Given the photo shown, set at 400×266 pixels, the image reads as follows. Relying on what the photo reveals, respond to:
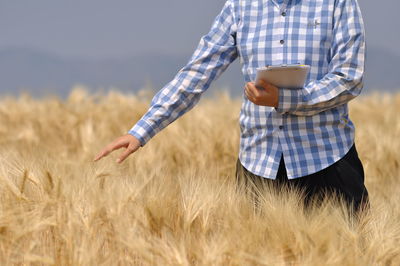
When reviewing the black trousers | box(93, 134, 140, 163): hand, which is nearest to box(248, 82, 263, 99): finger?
the black trousers

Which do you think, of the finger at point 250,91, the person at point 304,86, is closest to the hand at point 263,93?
the finger at point 250,91

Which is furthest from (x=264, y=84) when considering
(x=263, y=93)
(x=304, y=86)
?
(x=304, y=86)

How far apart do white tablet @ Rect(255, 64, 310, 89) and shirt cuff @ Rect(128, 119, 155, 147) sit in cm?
50

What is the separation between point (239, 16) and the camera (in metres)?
2.14

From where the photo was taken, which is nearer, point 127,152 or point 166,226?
point 166,226

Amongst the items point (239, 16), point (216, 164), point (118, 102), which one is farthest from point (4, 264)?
point (118, 102)

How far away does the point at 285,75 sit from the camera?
173 cm

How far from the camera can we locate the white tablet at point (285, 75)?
1.69m

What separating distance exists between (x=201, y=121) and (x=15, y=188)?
2571 mm

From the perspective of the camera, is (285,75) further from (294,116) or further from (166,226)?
(166,226)

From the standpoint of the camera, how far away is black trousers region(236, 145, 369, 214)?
2053 mm

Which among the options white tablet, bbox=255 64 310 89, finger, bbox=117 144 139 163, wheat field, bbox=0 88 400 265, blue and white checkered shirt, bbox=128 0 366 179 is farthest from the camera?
finger, bbox=117 144 139 163

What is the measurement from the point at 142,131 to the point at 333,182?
0.65m

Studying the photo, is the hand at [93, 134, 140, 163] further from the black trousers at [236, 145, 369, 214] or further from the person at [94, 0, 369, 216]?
the black trousers at [236, 145, 369, 214]
